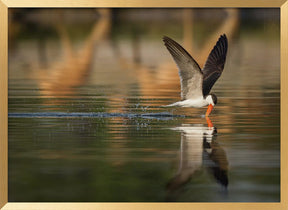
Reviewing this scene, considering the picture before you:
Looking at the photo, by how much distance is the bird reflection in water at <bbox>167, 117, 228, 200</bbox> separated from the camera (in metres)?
8.47

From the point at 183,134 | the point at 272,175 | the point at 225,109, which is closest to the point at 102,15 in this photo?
the point at 225,109

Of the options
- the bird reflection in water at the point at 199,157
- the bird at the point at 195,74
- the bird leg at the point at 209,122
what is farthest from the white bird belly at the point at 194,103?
the bird reflection in water at the point at 199,157

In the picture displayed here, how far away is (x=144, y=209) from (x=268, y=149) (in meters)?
2.62

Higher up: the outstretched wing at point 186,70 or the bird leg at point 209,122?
the outstretched wing at point 186,70

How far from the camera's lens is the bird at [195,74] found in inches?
458

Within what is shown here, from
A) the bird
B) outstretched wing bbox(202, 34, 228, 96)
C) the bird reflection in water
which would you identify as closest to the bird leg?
the bird reflection in water

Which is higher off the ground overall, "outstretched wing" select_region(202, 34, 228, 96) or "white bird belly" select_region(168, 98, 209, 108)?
"outstretched wing" select_region(202, 34, 228, 96)

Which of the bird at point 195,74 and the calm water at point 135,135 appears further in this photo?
the bird at point 195,74

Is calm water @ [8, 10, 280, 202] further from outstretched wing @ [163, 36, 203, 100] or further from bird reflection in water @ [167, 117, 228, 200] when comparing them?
outstretched wing @ [163, 36, 203, 100]

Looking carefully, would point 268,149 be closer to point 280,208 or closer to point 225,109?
point 280,208

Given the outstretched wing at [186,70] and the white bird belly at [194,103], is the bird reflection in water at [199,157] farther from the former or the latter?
the white bird belly at [194,103]

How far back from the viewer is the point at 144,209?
Answer: 7656 mm

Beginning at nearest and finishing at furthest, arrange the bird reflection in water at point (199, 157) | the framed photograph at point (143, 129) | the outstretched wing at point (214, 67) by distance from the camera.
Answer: the framed photograph at point (143, 129) < the bird reflection in water at point (199, 157) < the outstretched wing at point (214, 67)

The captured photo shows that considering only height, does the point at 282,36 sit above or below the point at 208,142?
above
